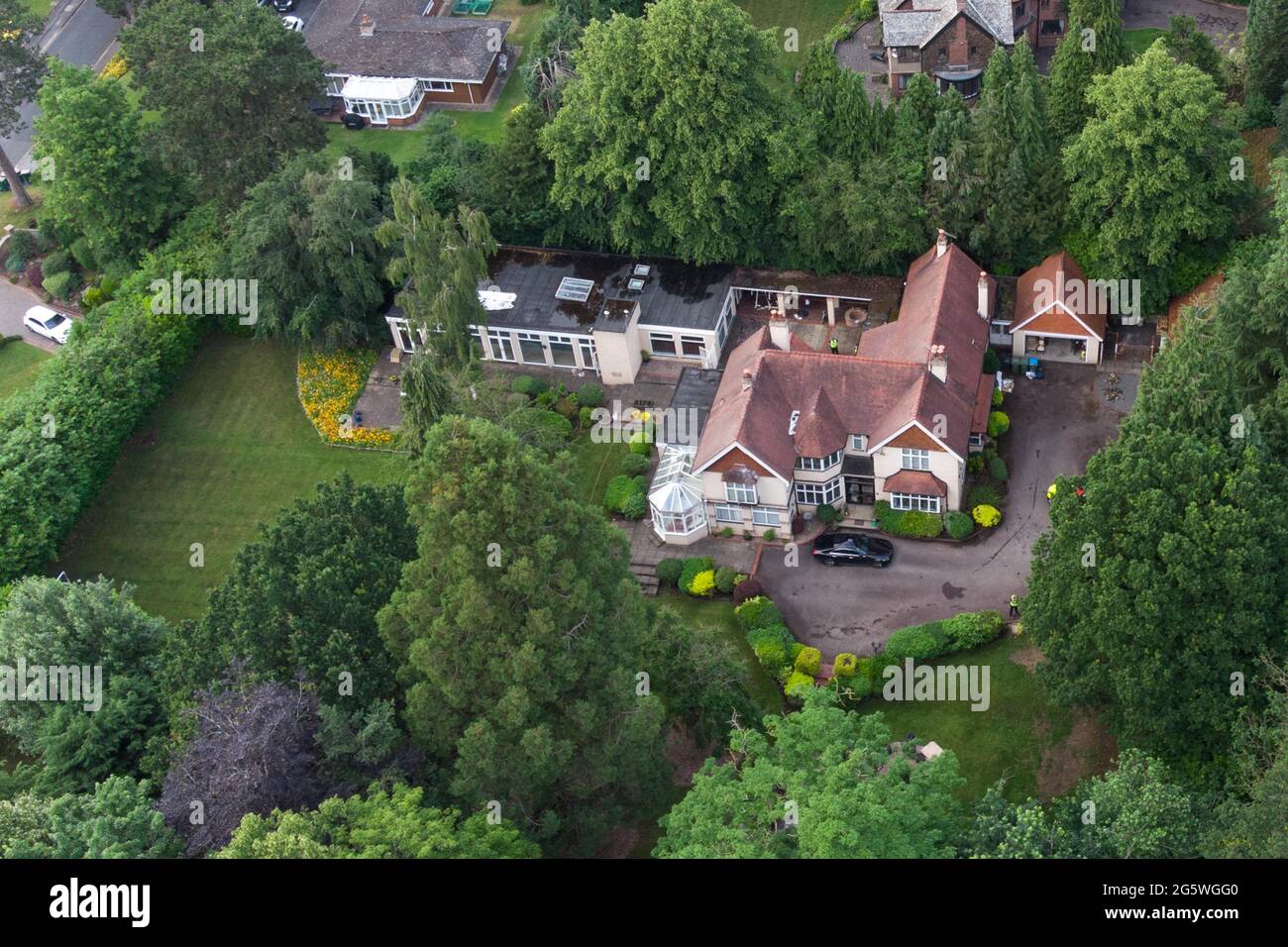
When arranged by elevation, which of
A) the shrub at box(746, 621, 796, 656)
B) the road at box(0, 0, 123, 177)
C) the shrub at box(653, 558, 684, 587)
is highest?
the road at box(0, 0, 123, 177)

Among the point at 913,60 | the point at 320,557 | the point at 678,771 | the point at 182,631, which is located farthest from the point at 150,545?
the point at 913,60

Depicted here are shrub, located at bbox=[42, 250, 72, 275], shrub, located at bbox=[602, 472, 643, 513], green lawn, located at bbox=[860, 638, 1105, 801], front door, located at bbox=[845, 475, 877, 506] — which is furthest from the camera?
shrub, located at bbox=[42, 250, 72, 275]

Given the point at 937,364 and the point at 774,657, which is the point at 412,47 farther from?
the point at 774,657

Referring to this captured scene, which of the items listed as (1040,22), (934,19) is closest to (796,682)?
(934,19)

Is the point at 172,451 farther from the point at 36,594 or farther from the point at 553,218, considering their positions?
the point at 553,218

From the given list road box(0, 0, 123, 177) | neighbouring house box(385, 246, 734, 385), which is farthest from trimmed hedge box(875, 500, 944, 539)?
road box(0, 0, 123, 177)

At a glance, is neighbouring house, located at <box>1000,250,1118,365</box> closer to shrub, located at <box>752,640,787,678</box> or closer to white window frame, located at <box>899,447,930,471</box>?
white window frame, located at <box>899,447,930,471</box>
